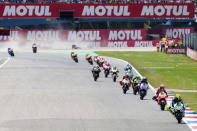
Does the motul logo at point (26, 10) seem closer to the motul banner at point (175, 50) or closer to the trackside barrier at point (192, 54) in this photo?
the motul banner at point (175, 50)

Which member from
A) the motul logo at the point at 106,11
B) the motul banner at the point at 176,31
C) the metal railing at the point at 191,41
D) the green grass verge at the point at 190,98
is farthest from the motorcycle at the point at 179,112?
the motul banner at the point at 176,31

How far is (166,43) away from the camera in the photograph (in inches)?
3046

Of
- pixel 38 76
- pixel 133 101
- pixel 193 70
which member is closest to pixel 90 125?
pixel 133 101

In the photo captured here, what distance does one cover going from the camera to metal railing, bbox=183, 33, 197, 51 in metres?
65.3

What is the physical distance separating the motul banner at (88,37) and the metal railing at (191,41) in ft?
50.9

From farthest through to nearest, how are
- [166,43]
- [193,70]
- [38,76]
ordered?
[166,43] → [193,70] → [38,76]

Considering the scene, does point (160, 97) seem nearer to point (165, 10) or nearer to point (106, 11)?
point (106, 11)

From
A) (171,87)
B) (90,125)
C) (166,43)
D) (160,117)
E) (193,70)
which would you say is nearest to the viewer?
(90,125)

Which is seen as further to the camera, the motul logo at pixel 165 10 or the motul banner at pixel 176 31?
the motul banner at pixel 176 31

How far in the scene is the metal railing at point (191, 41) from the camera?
6531cm

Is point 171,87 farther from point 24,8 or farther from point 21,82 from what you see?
point 24,8

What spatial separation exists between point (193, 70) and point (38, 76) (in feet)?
44.1

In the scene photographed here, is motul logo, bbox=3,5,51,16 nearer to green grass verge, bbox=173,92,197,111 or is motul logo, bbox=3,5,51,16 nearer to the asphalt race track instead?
the asphalt race track

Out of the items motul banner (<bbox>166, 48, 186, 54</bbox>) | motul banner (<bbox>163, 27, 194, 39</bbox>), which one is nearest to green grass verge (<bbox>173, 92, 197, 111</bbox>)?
motul banner (<bbox>166, 48, 186, 54</bbox>)
